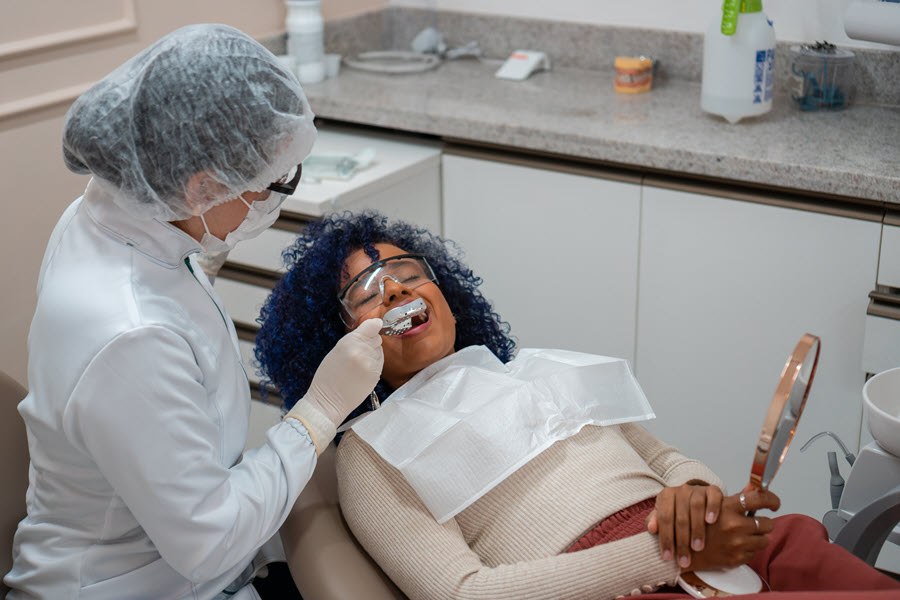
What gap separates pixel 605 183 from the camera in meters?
2.12

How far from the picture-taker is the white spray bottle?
205 centimetres

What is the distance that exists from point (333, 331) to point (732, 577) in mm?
776

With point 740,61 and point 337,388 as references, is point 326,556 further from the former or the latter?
point 740,61

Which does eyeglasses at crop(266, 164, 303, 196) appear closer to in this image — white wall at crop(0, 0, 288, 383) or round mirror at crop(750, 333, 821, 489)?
round mirror at crop(750, 333, 821, 489)

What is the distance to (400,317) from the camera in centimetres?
145

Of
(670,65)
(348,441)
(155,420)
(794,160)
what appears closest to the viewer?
(155,420)

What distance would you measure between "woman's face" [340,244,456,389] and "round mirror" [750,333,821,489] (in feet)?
1.92

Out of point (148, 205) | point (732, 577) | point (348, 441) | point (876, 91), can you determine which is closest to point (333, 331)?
point (348, 441)

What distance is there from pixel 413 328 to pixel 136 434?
54 centimetres

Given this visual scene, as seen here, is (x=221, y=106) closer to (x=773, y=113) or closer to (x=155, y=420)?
(x=155, y=420)

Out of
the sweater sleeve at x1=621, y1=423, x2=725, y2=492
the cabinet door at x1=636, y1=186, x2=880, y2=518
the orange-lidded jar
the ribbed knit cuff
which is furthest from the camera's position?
the orange-lidded jar

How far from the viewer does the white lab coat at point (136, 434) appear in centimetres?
107

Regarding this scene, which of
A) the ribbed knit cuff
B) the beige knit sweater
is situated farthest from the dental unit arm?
the ribbed knit cuff

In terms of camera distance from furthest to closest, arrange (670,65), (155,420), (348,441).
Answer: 1. (670,65)
2. (348,441)
3. (155,420)
